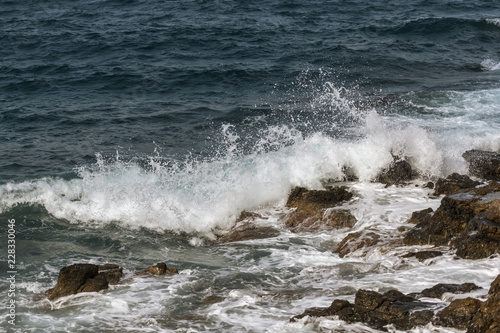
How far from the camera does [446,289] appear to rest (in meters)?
Answer: 6.80

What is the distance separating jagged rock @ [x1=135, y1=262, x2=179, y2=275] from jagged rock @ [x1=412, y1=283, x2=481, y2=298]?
3392mm

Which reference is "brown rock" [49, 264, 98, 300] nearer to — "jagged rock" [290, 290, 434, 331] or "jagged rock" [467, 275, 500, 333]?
"jagged rock" [290, 290, 434, 331]

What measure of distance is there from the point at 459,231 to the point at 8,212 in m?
8.02

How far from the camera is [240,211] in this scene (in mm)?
11000

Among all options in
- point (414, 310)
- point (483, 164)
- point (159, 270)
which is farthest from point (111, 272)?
point (483, 164)

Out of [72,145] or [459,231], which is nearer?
[459,231]

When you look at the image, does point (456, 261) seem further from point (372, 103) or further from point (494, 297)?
point (372, 103)

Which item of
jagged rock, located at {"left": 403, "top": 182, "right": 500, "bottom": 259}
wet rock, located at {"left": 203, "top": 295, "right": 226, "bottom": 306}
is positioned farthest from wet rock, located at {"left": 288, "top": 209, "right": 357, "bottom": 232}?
wet rock, located at {"left": 203, "top": 295, "right": 226, "bottom": 306}

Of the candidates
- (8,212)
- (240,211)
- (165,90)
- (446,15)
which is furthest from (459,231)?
(446,15)

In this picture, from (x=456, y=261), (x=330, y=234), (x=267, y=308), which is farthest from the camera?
(x=330, y=234)

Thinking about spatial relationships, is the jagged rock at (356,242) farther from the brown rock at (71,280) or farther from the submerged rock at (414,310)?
the brown rock at (71,280)

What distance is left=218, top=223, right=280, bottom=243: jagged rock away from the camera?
9.96 meters

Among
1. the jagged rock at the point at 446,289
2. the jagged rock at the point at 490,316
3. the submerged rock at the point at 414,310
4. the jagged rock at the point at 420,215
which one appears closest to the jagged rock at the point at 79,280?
the submerged rock at the point at 414,310

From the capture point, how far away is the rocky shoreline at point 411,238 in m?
6.19
